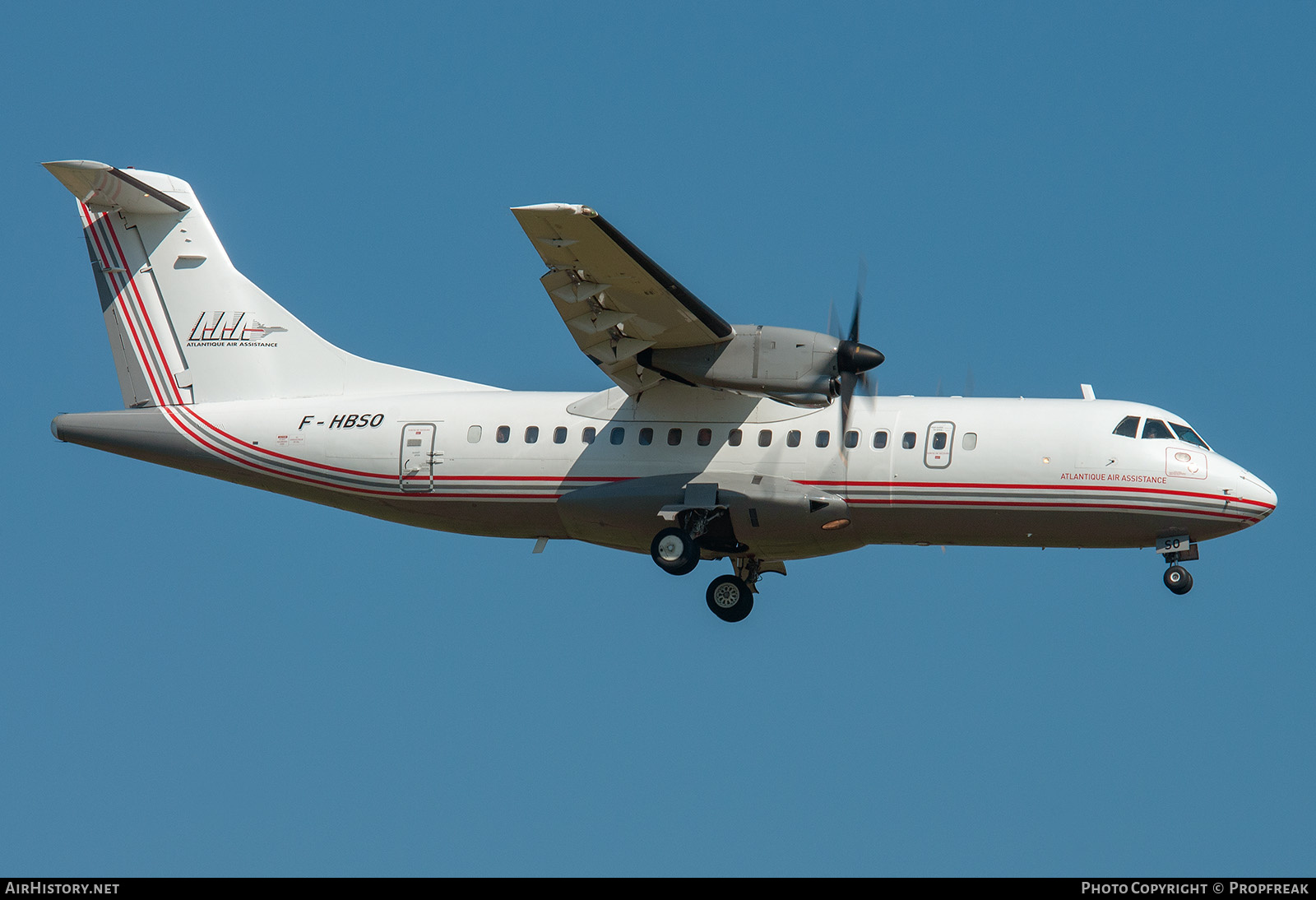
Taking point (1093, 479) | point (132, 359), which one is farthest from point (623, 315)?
point (132, 359)

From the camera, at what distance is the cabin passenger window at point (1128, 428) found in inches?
819

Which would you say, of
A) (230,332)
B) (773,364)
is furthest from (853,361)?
(230,332)

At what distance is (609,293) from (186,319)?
7859 mm

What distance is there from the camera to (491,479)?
2197 cm

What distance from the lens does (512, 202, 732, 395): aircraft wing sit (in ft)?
61.1

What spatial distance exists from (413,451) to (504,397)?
4.95ft

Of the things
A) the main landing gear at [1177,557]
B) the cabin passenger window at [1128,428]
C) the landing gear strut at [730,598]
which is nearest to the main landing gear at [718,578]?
the landing gear strut at [730,598]

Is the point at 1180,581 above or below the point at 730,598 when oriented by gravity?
above

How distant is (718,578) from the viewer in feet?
74.6

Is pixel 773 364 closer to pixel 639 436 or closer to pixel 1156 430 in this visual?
pixel 639 436

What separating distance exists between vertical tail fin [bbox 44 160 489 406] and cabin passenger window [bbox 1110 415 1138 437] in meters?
9.49

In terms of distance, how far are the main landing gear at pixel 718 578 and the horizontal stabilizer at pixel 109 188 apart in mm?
9418
